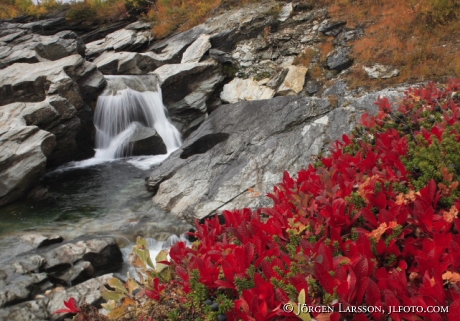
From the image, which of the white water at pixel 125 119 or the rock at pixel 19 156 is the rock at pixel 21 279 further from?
the white water at pixel 125 119

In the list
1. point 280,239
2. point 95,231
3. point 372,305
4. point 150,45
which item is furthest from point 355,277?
point 150,45

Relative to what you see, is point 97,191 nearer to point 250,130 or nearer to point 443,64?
point 250,130

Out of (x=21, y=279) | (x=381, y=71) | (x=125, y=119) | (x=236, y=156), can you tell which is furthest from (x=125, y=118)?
(x=381, y=71)

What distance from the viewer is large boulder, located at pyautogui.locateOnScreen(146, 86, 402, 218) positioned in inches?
328

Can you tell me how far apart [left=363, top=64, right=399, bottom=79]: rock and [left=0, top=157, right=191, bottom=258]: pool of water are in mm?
7545

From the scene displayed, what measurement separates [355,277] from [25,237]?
25.0 ft

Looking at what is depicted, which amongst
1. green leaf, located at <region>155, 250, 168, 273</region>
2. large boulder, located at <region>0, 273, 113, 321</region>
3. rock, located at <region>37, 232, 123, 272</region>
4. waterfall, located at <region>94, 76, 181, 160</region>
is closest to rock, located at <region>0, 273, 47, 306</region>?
large boulder, located at <region>0, 273, 113, 321</region>

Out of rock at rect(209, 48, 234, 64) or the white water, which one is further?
rock at rect(209, 48, 234, 64)

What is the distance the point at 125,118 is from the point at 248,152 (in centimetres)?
693

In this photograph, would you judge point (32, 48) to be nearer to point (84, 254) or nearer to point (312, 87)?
point (312, 87)

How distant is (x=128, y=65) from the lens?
16297 mm

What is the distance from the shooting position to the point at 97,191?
35.3 feet

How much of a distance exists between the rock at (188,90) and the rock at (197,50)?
2.84 ft

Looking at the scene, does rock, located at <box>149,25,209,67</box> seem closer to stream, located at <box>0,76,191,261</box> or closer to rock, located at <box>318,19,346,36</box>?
stream, located at <box>0,76,191,261</box>
